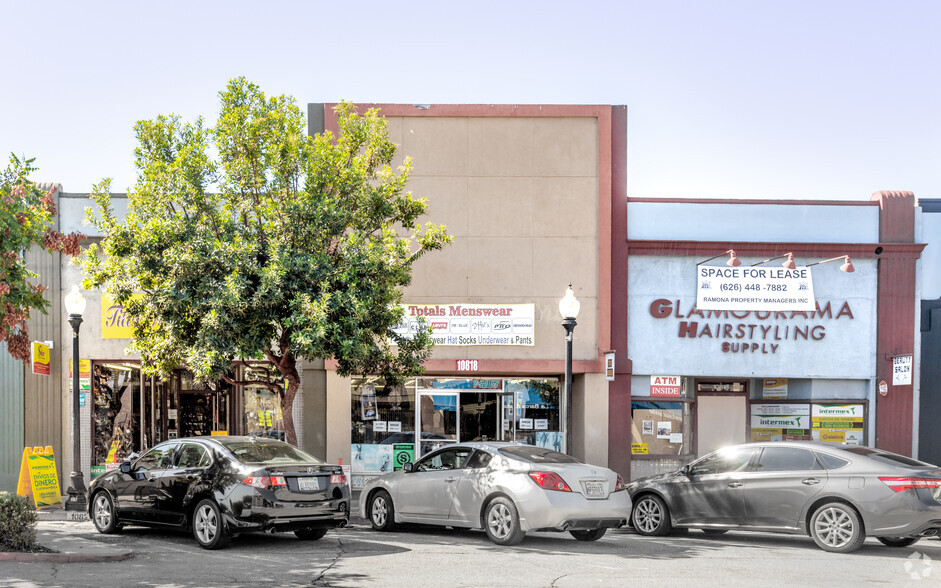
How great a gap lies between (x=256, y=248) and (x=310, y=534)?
4541 mm

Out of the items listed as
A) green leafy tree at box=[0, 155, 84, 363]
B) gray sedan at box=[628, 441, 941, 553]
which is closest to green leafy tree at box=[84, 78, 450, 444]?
green leafy tree at box=[0, 155, 84, 363]

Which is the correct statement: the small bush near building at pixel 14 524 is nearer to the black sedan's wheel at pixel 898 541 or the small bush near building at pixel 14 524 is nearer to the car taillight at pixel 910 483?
the car taillight at pixel 910 483

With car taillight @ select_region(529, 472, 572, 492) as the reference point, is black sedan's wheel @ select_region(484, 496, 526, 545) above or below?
below

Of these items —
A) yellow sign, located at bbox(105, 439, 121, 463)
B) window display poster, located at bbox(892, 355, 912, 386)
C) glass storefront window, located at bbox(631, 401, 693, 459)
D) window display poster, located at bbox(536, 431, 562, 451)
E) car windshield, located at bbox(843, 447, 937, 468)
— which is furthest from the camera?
window display poster, located at bbox(536, 431, 562, 451)

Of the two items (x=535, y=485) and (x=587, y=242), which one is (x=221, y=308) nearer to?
(x=535, y=485)

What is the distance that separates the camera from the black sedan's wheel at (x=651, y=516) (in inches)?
541

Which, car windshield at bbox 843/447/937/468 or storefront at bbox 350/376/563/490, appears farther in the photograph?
storefront at bbox 350/376/563/490

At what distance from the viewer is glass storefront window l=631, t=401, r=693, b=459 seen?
806 inches

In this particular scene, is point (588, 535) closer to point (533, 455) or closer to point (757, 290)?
point (533, 455)

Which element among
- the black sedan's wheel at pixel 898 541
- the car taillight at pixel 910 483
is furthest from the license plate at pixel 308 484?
the black sedan's wheel at pixel 898 541

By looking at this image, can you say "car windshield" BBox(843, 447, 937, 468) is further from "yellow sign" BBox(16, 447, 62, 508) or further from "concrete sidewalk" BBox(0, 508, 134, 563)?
"yellow sign" BBox(16, 447, 62, 508)

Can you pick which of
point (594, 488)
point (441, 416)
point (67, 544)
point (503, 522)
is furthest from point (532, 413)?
point (67, 544)

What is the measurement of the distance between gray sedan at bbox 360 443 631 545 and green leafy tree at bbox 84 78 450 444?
2379 mm

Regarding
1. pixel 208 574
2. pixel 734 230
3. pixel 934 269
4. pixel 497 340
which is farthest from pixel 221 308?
pixel 934 269
